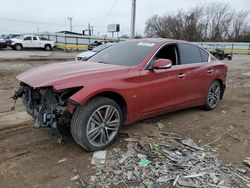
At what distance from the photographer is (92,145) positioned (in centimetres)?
347

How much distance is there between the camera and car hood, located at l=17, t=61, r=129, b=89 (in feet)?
10.6

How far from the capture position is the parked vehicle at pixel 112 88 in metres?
3.27

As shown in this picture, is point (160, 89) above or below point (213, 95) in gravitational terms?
above

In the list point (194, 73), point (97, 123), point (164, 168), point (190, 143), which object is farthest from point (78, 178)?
point (194, 73)

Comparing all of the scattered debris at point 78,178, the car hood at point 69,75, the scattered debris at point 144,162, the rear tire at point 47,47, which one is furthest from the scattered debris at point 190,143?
the rear tire at point 47,47

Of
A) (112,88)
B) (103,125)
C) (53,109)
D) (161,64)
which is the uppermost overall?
(161,64)

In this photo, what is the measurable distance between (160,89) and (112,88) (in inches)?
41.9

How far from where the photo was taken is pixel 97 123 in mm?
3504

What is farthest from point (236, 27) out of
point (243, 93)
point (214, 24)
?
point (243, 93)

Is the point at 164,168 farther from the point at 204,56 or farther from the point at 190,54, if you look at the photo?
the point at 204,56

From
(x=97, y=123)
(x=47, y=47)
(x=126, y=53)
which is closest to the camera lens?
(x=97, y=123)

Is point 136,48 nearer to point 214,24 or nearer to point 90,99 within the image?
point 90,99

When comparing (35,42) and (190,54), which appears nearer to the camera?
(190,54)

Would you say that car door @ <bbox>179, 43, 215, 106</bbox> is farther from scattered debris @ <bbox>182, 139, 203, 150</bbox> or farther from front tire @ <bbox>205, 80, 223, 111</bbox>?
scattered debris @ <bbox>182, 139, 203, 150</bbox>
